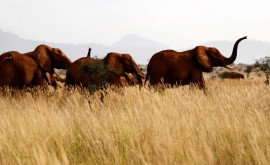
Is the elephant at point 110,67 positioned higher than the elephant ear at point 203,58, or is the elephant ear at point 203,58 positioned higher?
the elephant ear at point 203,58

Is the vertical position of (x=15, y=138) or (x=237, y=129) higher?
(x=237, y=129)

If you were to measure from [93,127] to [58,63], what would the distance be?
8.09m

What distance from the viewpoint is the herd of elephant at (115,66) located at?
10.4 metres

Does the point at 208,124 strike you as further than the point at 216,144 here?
Yes

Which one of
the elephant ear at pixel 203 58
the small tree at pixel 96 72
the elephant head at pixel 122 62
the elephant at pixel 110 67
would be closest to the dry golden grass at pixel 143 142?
the small tree at pixel 96 72

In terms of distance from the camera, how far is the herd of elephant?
10.4 metres

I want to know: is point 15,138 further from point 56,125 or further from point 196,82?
point 196,82

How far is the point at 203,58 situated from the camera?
10984 millimetres

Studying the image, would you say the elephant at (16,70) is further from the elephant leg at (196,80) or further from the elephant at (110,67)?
the elephant leg at (196,80)

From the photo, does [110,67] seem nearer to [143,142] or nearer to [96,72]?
[96,72]

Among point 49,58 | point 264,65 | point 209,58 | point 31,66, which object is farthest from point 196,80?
point 264,65

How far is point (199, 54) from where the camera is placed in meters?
11.0

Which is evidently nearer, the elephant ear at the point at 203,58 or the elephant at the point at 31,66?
the elephant at the point at 31,66

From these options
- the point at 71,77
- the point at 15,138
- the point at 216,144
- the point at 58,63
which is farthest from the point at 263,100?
the point at 58,63
